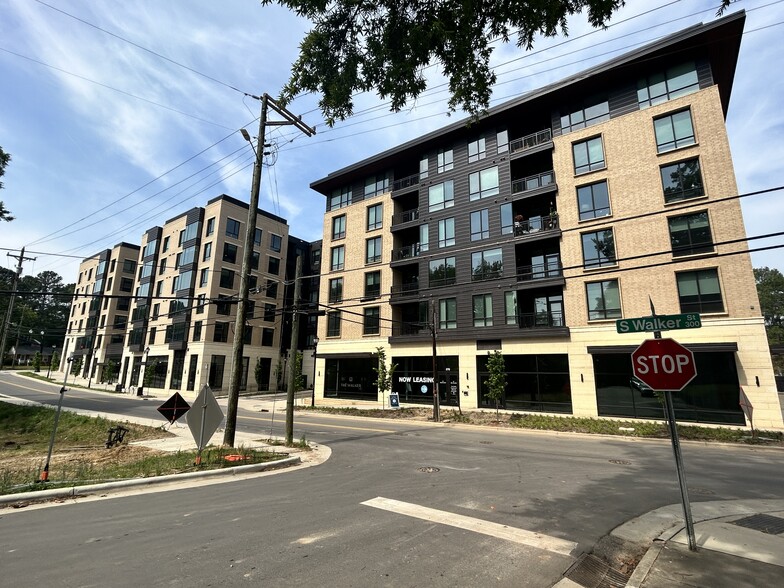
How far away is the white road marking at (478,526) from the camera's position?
5328 millimetres

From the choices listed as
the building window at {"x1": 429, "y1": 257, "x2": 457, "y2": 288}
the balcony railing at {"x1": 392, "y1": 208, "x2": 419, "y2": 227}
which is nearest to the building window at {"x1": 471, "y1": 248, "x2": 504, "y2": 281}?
the building window at {"x1": 429, "y1": 257, "x2": 457, "y2": 288}

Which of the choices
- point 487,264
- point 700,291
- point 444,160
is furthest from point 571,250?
point 444,160

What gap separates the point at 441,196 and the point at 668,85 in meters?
15.9

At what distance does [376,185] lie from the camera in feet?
119

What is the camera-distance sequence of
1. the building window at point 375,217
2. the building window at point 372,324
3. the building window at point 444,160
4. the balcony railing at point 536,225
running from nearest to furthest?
the balcony railing at point 536,225, the building window at point 444,160, the building window at point 372,324, the building window at point 375,217

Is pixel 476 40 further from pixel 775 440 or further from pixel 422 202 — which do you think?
pixel 422 202

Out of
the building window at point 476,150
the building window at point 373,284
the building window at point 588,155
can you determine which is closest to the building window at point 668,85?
the building window at point 588,155

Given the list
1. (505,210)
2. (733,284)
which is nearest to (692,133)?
(733,284)

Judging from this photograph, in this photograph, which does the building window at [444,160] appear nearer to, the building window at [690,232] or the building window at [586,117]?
the building window at [586,117]

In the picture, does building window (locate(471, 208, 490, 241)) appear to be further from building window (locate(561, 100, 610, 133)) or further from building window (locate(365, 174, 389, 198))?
building window (locate(365, 174, 389, 198))

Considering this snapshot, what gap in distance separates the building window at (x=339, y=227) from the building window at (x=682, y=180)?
1000 inches

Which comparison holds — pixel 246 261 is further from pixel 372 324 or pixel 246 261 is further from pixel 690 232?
pixel 690 232

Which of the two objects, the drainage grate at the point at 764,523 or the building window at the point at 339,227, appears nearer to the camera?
the drainage grate at the point at 764,523

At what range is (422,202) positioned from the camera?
32656mm
